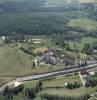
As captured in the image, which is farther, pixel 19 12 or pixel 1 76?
pixel 19 12

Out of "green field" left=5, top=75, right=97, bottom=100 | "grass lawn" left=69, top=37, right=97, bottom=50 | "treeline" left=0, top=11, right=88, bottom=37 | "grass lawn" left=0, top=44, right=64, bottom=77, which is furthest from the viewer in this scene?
"treeline" left=0, top=11, right=88, bottom=37

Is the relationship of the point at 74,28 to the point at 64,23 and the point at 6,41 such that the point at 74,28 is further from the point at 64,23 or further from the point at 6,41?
the point at 6,41

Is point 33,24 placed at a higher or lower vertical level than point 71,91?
higher

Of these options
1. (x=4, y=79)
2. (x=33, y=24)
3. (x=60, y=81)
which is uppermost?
(x=33, y=24)

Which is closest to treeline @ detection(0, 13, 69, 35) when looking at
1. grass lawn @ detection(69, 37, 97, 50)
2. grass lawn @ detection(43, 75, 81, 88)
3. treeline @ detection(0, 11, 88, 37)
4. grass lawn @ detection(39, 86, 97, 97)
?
treeline @ detection(0, 11, 88, 37)

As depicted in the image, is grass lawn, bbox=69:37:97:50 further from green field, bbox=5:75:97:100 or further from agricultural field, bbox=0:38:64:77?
green field, bbox=5:75:97:100

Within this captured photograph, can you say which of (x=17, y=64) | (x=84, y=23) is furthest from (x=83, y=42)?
(x=17, y=64)

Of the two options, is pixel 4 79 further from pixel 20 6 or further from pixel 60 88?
pixel 20 6

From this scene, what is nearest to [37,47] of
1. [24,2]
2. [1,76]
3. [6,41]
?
[6,41]

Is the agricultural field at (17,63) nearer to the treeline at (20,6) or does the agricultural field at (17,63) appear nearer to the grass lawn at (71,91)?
the grass lawn at (71,91)
